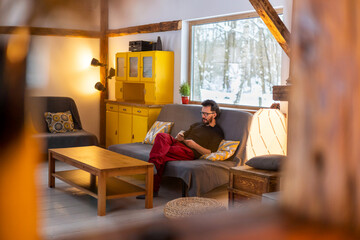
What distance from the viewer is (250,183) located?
3465 mm

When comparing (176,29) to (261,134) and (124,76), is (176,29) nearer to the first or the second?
(124,76)

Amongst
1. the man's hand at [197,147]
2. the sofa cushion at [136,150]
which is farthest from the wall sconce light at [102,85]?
the man's hand at [197,147]

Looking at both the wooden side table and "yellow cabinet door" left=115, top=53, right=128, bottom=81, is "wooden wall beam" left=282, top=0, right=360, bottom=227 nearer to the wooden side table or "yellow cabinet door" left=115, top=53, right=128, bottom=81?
the wooden side table

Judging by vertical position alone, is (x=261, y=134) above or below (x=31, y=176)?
below

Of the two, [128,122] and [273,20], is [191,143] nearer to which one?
[273,20]

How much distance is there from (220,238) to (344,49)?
10cm

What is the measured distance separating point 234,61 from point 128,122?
74.6 inches

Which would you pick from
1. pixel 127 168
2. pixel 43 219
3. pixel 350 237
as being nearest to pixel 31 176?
pixel 43 219

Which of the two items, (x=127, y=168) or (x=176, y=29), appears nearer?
(x=127, y=168)

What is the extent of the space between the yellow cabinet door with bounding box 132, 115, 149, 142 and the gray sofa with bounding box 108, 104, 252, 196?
0.27 metres

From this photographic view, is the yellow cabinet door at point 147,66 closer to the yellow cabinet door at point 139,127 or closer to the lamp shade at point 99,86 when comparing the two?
the yellow cabinet door at point 139,127

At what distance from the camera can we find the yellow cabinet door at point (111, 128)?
673 cm

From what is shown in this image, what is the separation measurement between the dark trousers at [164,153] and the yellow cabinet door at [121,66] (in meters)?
2.49

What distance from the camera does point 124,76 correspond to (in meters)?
6.78
